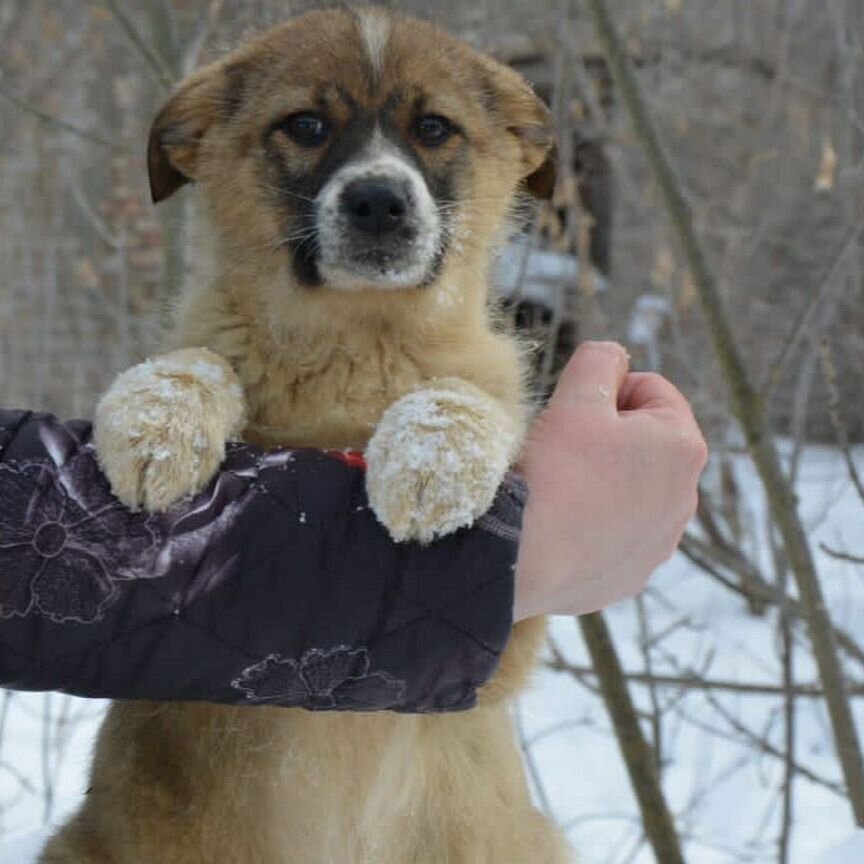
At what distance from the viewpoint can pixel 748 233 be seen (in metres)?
6.73

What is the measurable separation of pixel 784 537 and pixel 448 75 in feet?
4.38

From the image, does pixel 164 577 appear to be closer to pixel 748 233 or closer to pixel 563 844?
pixel 563 844

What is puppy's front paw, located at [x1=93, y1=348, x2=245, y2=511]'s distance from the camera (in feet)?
5.52

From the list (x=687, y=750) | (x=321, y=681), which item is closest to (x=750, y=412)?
(x=321, y=681)

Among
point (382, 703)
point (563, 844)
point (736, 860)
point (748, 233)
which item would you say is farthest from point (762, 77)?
point (382, 703)

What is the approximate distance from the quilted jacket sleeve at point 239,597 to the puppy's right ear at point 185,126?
112cm

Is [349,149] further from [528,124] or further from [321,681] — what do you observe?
[321,681]

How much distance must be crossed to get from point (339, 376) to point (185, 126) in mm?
665

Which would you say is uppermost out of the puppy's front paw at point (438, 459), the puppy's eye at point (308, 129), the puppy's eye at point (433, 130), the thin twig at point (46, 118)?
the puppy's eye at point (433, 130)

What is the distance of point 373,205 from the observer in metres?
2.37

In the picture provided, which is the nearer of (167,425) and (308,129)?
(167,425)

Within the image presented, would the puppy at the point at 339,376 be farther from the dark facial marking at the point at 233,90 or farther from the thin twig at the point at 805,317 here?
the thin twig at the point at 805,317

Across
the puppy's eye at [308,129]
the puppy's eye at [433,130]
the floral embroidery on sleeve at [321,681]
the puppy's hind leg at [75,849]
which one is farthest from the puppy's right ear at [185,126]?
the floral embroidery on sleeve at [321,681]

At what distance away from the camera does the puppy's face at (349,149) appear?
2.44 meters
